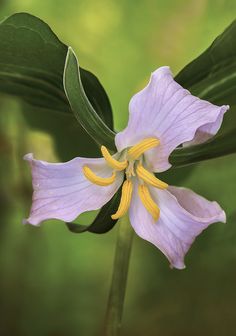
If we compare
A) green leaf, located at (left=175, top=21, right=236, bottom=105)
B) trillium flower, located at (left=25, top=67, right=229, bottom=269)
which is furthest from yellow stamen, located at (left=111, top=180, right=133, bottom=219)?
green leaf, located at (left=175, top=21, right=236, bottom=105)

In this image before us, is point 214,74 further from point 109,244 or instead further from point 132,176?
point 109,244

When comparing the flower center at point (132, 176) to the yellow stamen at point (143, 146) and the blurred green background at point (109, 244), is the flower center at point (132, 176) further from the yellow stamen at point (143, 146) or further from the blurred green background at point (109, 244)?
the blurred green background at point (109, 244)

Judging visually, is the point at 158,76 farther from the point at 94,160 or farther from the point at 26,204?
the point at 26,204

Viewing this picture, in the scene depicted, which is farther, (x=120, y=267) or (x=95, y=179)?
(x=120, y=267)

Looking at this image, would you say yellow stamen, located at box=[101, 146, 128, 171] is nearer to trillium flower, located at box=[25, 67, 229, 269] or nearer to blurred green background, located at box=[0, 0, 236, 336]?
trillium flower, located at box=[25, 67, 229, 269]

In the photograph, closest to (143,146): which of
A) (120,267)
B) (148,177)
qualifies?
(148,177)

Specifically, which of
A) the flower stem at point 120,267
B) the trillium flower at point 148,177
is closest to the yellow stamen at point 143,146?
the trillium flower at point 148,177

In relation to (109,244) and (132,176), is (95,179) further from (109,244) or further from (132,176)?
(109,244)

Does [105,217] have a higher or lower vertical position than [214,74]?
lower
